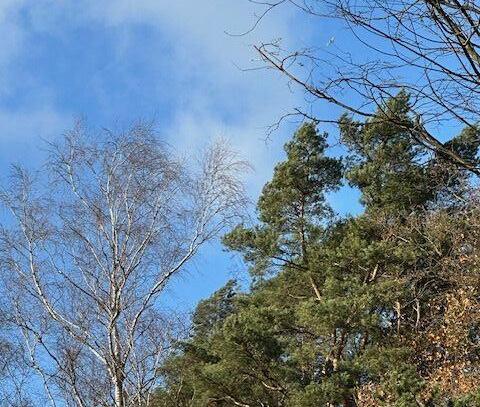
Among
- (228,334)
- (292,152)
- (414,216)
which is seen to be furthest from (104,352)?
(292,152)

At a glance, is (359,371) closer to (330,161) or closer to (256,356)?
(256,356)

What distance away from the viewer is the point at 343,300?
14664 mm

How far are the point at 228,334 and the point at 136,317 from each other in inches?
341

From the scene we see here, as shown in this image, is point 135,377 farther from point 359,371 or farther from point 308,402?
point 359,371

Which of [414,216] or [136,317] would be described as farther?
[414,216]

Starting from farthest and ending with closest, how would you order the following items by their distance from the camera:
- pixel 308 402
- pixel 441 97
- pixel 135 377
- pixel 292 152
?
1. pixel 292 152
2. pixel 308 402
3. pixel 135 377
4. pixel 441 97

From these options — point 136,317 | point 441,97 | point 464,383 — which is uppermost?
point 136,317

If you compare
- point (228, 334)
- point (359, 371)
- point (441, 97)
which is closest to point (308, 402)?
point (359, 371)

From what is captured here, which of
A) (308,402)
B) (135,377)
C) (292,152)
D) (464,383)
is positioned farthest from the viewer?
(292,152)

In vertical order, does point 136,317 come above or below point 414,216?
below

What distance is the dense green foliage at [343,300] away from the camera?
1400cm

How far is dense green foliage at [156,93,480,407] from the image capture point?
14000mm

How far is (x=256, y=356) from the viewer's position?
1563 cm

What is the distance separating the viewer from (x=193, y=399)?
1588 cm
